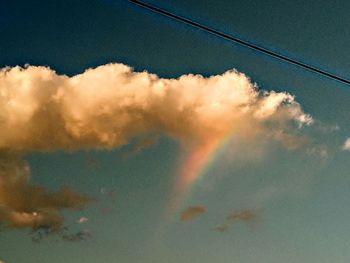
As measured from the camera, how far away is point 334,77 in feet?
65.6

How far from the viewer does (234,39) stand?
1930 centimetres

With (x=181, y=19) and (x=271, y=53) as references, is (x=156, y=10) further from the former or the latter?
(x=271, y=53)

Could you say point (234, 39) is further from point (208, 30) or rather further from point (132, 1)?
point (132, 1)

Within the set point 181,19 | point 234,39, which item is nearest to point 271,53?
point 234,39

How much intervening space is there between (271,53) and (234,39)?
43.5 inches

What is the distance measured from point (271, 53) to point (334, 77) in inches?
84.7

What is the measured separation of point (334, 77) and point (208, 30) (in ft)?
13.1

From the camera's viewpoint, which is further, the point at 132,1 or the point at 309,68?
the point at 309,68

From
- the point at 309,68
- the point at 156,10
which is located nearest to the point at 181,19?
the point at 156,10

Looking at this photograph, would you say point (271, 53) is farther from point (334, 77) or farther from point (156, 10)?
point (156, 10)

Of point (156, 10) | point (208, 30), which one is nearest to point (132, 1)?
point (156, 10)

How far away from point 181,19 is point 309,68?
390cm

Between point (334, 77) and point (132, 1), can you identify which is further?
point (334, 77)

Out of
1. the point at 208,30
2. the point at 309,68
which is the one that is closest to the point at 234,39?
the point at 208,30
